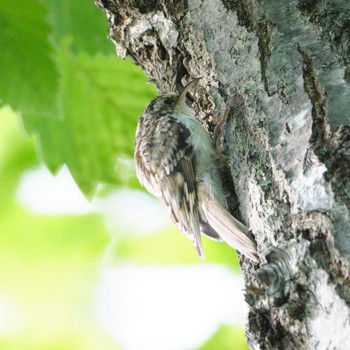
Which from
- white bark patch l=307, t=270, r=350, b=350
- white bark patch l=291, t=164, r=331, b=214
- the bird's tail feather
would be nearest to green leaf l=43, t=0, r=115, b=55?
the bird's tail feather

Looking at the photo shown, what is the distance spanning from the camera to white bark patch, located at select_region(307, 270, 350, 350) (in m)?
1.17

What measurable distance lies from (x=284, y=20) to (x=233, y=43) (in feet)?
0.42

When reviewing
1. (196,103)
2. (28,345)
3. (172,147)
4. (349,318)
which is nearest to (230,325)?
(28,345)

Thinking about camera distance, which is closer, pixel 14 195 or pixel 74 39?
pixel 74 39

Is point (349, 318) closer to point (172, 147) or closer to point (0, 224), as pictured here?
point (172, 147)

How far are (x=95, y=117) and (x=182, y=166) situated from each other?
317mm

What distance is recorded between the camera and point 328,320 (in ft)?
3.99

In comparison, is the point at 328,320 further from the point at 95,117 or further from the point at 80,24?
the point at 95,117

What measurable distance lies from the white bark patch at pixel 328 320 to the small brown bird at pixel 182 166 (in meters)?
0.73

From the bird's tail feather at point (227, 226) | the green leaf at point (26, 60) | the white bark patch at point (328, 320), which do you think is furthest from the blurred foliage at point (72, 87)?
the white bark patch at point (328, 320)

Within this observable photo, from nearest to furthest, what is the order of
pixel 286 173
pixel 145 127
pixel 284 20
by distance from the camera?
pixel 286 173 < pixel 284 20 < pixel 145 127

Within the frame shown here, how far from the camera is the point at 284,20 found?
176 cm

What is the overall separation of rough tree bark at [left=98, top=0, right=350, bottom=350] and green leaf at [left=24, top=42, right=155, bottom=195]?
23 cm

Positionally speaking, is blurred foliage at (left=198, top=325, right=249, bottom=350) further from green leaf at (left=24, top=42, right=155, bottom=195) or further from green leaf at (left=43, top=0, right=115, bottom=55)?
green leaf at (left=43, top=0, right=115, bottom=55)
